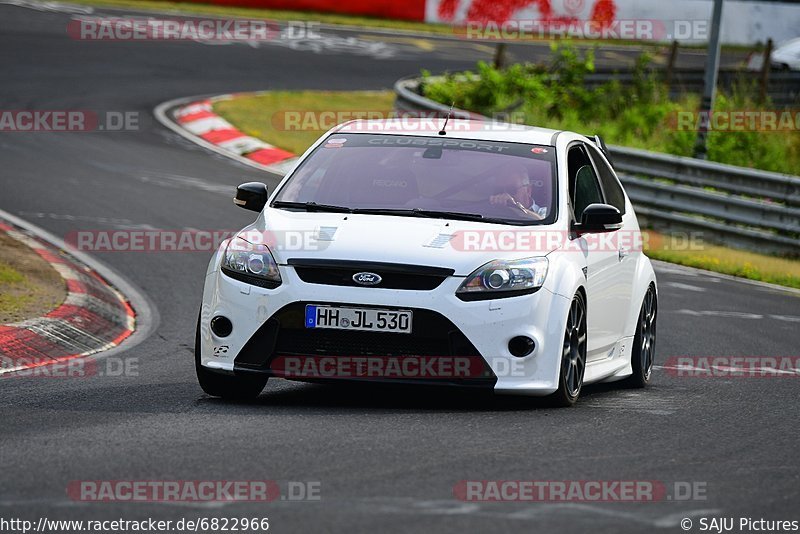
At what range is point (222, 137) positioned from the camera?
2312 cm

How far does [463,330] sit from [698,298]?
24.1ft

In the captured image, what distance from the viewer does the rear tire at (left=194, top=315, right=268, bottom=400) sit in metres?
8.01

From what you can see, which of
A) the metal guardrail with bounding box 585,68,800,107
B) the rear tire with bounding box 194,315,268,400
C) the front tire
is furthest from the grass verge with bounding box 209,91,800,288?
the rear tire with bounding box 194,315,268,400

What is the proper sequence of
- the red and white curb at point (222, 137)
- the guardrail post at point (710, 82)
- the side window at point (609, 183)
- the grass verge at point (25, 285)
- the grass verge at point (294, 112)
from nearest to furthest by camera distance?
1. the side window at point (609, 183)
2. the grass verge at point (25, 285)
3. the guardrail post at point (710, 82)
4. the red and white curb at point (222, 137)
5. the grass verge at point (294, 112)

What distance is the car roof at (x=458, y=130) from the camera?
29.4ft

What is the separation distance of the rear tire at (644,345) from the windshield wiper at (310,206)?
2.34 meters

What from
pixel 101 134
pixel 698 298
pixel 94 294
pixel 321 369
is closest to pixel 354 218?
pixel 321 369

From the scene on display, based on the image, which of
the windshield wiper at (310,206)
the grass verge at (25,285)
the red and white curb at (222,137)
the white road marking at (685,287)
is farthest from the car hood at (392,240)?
the red and white curb at (222,137)

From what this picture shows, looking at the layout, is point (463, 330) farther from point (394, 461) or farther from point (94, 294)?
point (94, 294)

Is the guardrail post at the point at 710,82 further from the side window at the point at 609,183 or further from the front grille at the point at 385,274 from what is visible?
the front grille at the point at 385,274

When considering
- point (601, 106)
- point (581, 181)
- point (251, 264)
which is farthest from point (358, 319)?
point (601, 106)

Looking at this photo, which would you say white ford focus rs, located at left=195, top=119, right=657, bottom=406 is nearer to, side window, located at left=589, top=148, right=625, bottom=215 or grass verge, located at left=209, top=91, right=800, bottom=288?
side window, located at left=589, top=148, right=625, bottom=215

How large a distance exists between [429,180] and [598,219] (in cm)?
99

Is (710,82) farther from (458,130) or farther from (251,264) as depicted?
(251,264)
